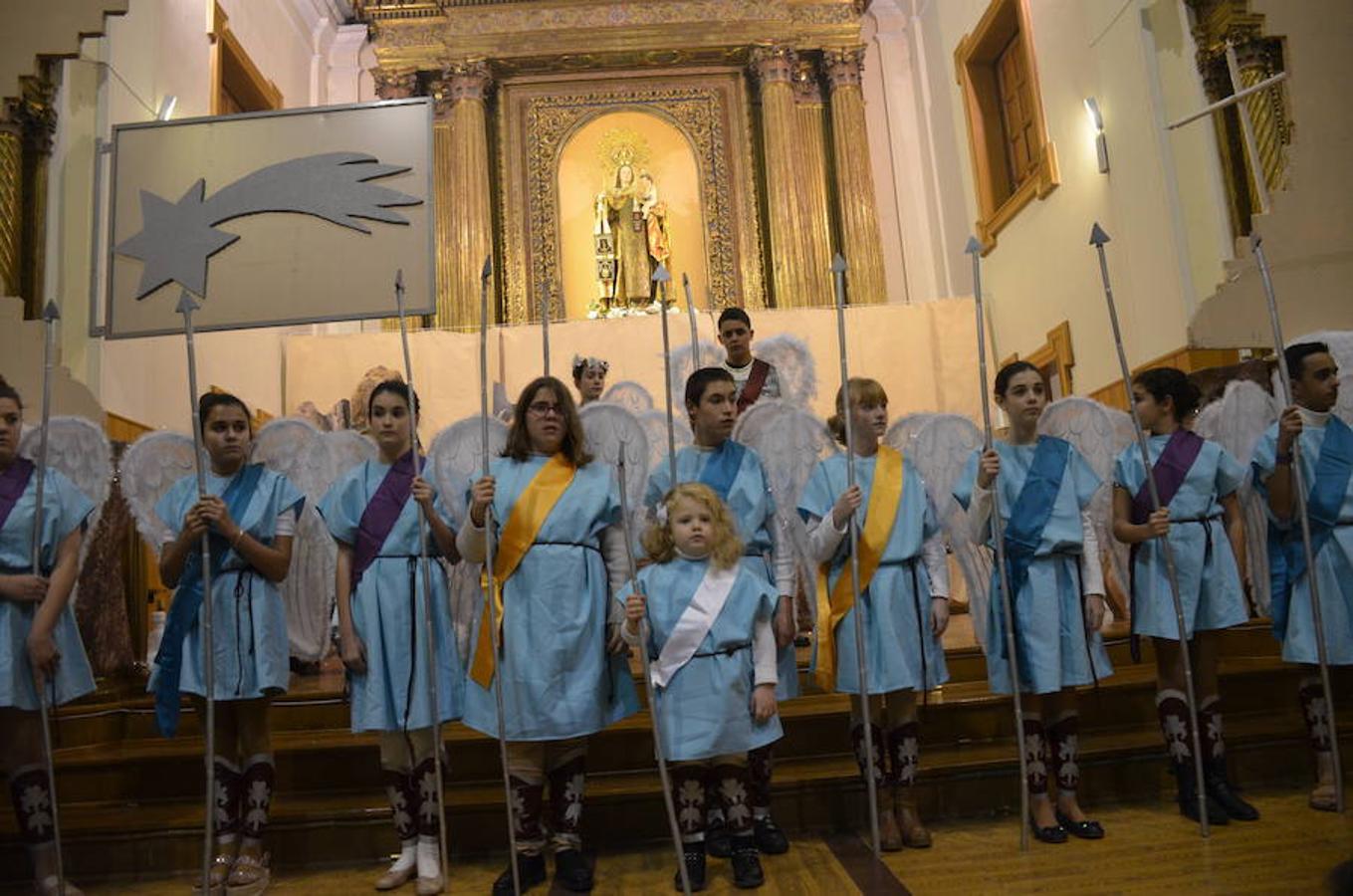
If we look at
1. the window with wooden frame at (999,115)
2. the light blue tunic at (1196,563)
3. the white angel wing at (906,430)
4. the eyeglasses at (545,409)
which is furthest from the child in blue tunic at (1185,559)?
the window with wooden frame at (999,115)

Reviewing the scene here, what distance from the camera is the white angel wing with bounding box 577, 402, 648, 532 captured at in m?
3.30

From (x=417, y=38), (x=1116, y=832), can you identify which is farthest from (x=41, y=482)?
(x=417, y=38)

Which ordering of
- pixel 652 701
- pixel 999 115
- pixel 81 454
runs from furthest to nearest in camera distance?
pixel 999 115
pixel 81 454
pixel 652 701

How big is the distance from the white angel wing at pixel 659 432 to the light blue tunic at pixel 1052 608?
3.16 feet

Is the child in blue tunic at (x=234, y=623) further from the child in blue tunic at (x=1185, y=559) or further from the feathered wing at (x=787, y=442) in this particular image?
the child in blue tunic at (x=1185, y=559)

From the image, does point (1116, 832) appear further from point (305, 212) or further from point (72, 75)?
point (72, 75)

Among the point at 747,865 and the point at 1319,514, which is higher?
the point at 1319,514

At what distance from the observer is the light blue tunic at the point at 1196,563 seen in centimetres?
309

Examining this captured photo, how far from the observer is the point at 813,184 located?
10.1m

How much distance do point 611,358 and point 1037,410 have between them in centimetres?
483

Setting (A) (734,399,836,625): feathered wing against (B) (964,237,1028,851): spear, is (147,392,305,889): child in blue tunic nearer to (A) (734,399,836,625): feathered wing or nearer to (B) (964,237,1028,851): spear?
(A) (734,399,836,625): feathered wing

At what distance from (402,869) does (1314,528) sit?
9.07 feet

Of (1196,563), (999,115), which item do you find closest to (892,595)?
(1196,563)

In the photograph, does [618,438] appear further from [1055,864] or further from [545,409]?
[1055,864]
